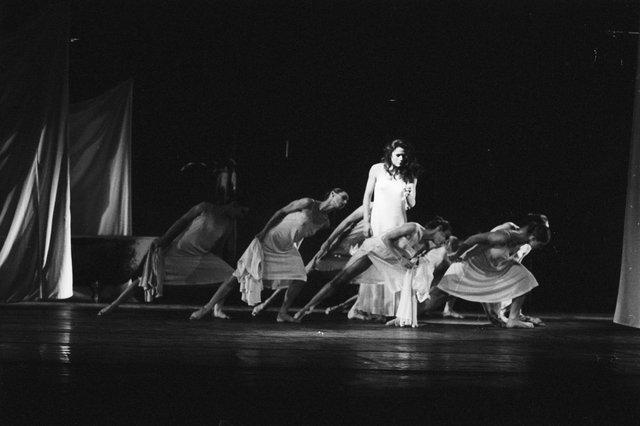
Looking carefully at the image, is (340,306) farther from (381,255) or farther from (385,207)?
(381,255)

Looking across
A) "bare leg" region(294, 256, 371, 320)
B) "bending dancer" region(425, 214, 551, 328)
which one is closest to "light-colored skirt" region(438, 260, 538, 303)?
"bending dancer" region(425, 214, 551, 328)

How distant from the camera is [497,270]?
8.53 m

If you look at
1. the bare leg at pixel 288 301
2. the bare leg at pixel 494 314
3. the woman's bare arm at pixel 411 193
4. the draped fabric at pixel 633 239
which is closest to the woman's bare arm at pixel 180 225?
the bare leg at pixel 288 301

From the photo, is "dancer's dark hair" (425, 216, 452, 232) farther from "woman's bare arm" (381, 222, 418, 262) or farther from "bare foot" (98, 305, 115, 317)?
"bare foot" (98, 305, 115, 317)

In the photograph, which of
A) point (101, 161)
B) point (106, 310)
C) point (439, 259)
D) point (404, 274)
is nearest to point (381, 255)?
point (404, 274)

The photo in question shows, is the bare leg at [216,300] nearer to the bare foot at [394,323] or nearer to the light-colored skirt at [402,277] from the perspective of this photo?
the light-colored skirt at [402,277]

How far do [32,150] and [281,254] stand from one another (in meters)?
2.32

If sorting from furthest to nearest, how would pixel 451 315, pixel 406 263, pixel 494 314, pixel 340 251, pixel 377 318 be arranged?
1. pixel 451 315
2. pixel 340 251
3. pixel 377 318
4. pixel 494 314
5. pixel 406 263

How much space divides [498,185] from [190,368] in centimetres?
768

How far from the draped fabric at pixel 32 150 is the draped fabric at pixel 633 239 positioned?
4626 mm

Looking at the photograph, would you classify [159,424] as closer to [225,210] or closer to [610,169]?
[225,210]

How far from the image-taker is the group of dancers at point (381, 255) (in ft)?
26.8

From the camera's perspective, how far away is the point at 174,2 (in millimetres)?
10508

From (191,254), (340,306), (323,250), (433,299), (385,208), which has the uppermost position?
(385,208)
